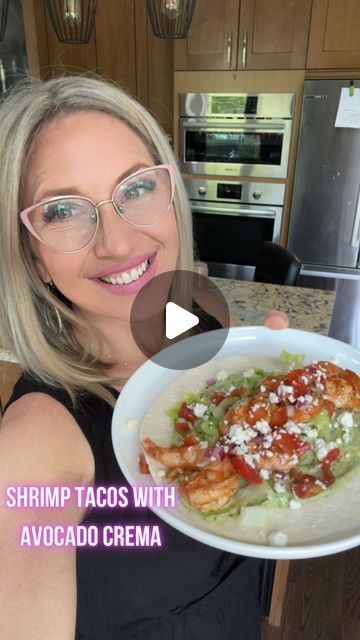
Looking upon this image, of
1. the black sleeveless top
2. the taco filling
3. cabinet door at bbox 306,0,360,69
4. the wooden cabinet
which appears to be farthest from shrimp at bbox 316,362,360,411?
the wooden cabinet

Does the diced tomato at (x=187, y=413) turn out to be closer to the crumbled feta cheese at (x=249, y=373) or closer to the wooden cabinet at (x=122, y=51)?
the crumbled feta cheese at (x=249, y=373)

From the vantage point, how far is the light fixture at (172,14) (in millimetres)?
1466

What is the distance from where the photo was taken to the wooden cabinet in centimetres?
338

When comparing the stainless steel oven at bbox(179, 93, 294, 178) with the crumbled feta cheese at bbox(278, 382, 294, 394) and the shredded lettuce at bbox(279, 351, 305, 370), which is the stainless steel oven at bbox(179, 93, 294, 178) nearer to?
the shredded lettuce at bbox(279, 351, 305, 370)

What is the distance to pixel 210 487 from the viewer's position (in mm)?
588

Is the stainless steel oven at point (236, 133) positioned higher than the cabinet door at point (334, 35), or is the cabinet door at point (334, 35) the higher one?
the cabinet door at point (334, 35)

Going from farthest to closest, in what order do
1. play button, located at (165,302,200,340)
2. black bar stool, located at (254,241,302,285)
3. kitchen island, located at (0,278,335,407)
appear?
1. black bar stool, located at (254,241,302,285)
2. kitchen island, located at (0,278,335,407)
3. play button, located at (165,302,200,340)

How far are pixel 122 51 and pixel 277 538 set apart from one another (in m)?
3.78

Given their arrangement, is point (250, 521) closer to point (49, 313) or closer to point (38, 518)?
point (38, 518)

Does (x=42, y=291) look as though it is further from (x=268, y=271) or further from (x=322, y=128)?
(x=322, y=128)

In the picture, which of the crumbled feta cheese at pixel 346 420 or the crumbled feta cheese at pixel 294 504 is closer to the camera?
the crumbled feta cheese at pixel 294 504

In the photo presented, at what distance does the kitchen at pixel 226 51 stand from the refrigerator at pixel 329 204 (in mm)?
91

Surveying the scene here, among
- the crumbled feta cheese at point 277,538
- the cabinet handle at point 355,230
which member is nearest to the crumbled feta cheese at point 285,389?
the crumbled feta cheese at point 277,538

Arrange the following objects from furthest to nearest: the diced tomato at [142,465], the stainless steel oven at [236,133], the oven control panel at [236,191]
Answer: the oven control panel at [236,191], the stainless steel oven at [236,133], the diced tomato at [142,465]
